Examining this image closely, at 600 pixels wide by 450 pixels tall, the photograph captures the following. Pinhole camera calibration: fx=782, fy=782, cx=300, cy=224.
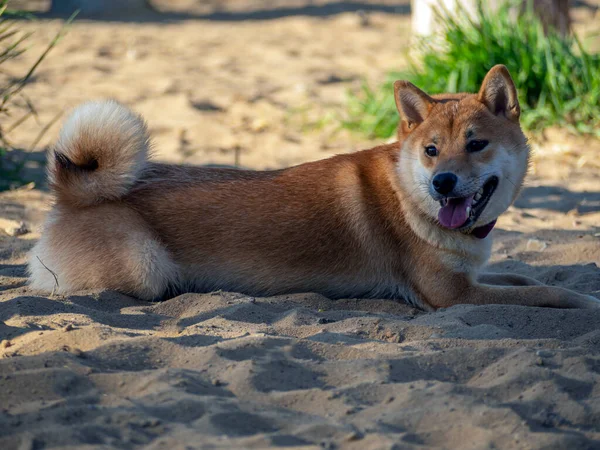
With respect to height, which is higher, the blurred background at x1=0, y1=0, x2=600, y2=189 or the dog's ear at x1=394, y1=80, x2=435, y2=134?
the dog's ear at x1=394, y1=80, x2=435, y2=134

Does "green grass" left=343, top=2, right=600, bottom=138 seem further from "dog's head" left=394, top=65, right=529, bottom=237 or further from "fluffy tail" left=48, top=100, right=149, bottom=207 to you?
"fluffy tail" left=48, top=100, right=149, bottom=207

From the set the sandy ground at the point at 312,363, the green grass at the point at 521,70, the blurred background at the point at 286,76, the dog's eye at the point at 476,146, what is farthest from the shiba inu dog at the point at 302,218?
the green grass at the point at 521,70

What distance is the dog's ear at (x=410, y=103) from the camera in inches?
171

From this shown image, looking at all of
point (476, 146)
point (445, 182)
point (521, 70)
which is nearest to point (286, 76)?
point (521, 70)

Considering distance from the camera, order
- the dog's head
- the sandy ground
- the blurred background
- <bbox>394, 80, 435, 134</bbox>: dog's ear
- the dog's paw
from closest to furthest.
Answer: the sandy ground, the dog's paw, the dog's head, <bbox>394, 80, 435, 134</bbox>: dog's ear, the blurred background

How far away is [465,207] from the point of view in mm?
4145

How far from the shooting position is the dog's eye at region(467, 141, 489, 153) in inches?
162

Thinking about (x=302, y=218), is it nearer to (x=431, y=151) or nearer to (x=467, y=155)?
(x=431, y=151)

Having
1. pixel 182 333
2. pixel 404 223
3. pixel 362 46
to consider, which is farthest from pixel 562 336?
pixel 362 46

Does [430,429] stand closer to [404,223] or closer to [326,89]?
[404,223]

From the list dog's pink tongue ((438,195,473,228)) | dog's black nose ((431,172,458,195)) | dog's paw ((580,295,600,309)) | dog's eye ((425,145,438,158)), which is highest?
dog's eye ((425,145,438,158))

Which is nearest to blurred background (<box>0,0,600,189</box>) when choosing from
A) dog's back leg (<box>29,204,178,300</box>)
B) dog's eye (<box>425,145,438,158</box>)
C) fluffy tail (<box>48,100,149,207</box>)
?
fluffy tail (<box>48,100,149,207</box>)

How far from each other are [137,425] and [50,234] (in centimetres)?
193

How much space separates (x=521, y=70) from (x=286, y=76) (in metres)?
2.99
